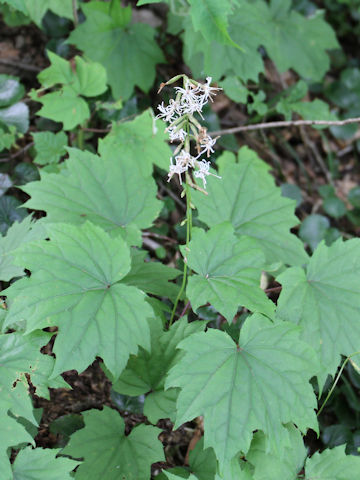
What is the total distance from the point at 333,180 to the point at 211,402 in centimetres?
325

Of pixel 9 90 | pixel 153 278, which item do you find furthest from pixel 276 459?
Answer: pixel 9 90

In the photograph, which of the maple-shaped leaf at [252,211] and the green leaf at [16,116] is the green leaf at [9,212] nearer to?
the green leaf at [16,116]

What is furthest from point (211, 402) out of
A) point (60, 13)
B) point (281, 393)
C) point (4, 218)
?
point (60, 13)

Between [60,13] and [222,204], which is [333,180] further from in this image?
[60,13]

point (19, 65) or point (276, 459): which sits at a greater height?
point (19, 65)

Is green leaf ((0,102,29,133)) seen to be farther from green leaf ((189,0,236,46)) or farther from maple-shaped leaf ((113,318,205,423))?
maple-shaped leaf ((113,318,205,423))

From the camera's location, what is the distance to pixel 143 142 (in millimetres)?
2748

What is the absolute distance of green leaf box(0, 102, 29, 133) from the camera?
293 centimetres

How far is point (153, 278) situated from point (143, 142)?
959mm

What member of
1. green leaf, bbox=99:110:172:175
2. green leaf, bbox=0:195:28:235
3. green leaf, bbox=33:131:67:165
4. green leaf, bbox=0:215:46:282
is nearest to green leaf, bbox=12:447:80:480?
green leaf, bbox=0:215:46:282

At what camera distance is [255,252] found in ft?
6.58

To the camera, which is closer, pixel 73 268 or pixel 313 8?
pixel 73 268

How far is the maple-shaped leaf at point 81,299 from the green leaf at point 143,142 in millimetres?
891

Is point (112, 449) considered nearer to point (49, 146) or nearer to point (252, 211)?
point (252, 211)
